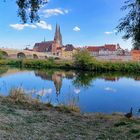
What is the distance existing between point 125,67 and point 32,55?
44.7m

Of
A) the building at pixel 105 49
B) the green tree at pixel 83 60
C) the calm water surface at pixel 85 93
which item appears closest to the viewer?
the calm water surface at pixel 85 93

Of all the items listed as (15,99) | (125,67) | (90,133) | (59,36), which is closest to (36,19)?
(90,133)

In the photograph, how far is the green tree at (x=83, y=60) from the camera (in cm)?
6962

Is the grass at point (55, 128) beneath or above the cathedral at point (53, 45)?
beneath

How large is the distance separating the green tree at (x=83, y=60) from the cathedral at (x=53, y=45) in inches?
3311

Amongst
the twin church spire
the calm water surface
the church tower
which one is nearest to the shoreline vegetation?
the calm water surface

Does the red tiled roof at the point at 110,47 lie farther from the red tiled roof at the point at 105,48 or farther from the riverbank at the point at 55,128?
the riverbank at the point at 55,128

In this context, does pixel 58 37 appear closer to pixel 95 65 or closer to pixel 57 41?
pixel 57 41

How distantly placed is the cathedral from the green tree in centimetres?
8411

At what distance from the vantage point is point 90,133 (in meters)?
7.68

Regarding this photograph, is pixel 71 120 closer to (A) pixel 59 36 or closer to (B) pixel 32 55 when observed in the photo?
(B) pixel 32 55

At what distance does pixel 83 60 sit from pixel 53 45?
90.2 metres

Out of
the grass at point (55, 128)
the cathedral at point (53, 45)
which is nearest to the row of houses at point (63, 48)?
the cathedral at point (53, 45)

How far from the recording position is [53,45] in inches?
6250
